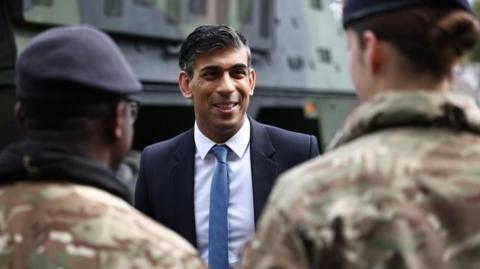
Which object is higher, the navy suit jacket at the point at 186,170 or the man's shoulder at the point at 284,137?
the man's shoulder at the point at 284,137

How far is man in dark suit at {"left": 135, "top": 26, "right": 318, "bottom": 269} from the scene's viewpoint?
3047mm

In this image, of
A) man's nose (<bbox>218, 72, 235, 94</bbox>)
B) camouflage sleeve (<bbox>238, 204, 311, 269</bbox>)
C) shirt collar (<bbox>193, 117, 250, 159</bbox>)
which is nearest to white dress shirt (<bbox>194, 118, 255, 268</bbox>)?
shirt collar (<bbox>193, 117, 250, 159</bbox>)

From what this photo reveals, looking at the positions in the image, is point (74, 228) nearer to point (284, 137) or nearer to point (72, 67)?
point (72, 67)

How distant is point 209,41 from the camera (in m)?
3.23

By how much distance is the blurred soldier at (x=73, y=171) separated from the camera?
178 cm

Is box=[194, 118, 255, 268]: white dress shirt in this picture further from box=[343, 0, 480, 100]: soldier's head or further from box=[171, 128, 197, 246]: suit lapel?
box=[343, 0, 480, 100]: soldier's head

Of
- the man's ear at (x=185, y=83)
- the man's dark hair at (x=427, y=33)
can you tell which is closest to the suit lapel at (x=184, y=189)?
the man's ear at (x=185, y=83)

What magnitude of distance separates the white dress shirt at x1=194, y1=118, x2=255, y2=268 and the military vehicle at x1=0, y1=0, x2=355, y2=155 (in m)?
2.68

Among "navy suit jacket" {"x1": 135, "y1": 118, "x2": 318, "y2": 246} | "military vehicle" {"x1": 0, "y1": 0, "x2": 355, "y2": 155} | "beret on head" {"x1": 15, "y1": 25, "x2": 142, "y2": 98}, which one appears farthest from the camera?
"military vehicle" {"x1": 0, "y1": 0, "x2": 355, "y2": 155}

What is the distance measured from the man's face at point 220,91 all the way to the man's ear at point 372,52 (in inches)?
58.4

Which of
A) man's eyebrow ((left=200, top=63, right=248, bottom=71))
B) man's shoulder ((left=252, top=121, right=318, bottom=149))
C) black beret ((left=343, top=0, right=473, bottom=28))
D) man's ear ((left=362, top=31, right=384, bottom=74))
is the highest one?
black beret ((left=343, top=0, right=473, bottom=28))

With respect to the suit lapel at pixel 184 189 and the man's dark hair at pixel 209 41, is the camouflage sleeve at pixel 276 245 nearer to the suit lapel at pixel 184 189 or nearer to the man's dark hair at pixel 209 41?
the suit lapel at pixel 184 189

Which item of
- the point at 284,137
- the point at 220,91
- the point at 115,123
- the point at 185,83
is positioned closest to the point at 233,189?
the point at 284,137

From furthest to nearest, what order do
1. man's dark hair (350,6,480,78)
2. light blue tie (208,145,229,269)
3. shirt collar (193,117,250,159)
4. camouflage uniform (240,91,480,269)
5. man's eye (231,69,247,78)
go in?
man's eye (231,69,247,78) → shirt collar (193,117,250,159) → light blue tie (208,145,229,269) → man's dark hair (350,6,480,78) → camouflage uniform (240,91,480,269)
